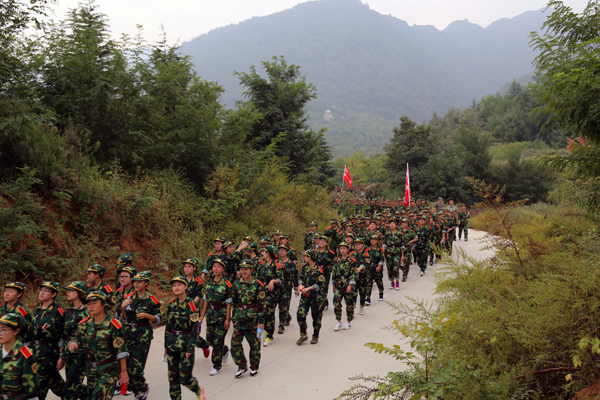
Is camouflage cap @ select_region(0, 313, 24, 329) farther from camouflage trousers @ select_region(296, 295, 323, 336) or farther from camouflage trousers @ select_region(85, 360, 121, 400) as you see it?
camouflage trousers @ select_region(296, 295, 323, 336)

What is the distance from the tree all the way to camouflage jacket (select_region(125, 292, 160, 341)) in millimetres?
16517

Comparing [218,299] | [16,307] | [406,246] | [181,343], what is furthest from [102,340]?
[406,246]

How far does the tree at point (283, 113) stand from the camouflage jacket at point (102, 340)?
17486mm

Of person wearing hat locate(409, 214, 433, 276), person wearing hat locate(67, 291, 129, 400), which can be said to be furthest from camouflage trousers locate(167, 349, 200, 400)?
person wearing hat locate(409, 214, 433, 276)

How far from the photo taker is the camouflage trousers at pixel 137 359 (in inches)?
221

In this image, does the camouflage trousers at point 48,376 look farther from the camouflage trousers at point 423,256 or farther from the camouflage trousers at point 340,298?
the camouflage trousers at point 423,256

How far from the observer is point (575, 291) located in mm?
4406

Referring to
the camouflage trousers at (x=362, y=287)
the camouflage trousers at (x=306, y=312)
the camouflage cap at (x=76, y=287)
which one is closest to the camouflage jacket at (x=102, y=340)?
the camouflage cap at (x=76, y=287)

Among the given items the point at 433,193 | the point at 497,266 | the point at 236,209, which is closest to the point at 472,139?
the point at 433,193

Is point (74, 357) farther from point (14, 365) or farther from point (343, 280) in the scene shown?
point (343, 280)

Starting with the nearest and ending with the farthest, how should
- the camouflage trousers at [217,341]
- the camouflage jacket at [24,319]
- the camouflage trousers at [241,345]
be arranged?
the camouflage jacket at [24,319], the camouflage trousers at [241,345], the camouflage trousers at [217,341]

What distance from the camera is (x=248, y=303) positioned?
6.60 m

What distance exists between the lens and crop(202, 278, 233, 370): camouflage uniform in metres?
6.74

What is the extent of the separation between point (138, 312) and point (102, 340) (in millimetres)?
990
